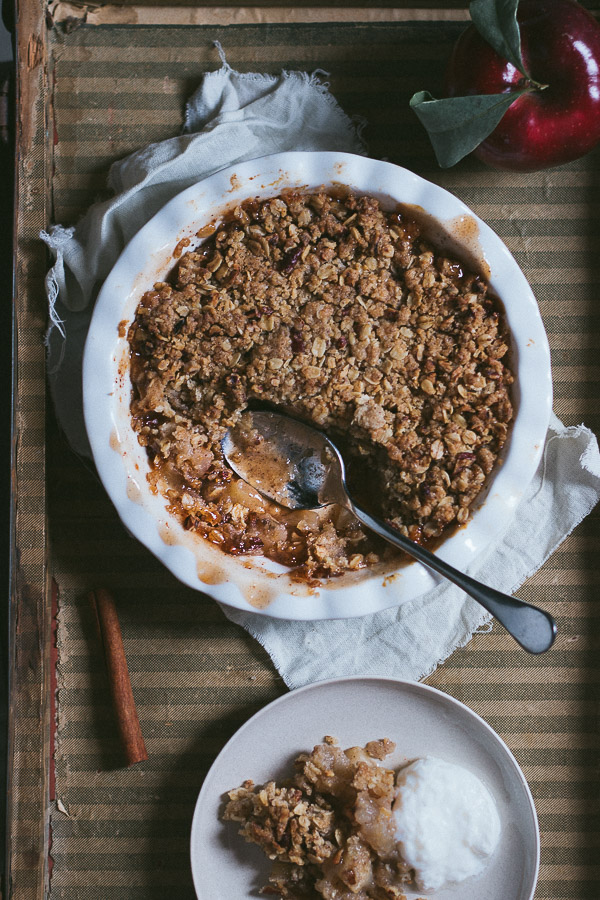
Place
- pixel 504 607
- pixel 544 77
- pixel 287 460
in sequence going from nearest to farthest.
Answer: pixel 504 607 → pixel 544 77 → pixel 287 460

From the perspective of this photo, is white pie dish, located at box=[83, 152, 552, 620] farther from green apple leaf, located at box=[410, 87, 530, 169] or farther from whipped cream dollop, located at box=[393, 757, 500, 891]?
whipped cream dollop, located at box=[393, 757, 500, 891]

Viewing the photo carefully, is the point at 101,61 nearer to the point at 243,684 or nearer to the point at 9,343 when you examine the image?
the point at 9,343

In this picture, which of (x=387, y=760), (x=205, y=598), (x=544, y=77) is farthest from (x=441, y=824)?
(x=544, y=77)

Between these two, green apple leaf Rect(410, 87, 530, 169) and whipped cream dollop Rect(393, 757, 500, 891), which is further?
whipped cream dollop Rect(393, 757, 500, 891)

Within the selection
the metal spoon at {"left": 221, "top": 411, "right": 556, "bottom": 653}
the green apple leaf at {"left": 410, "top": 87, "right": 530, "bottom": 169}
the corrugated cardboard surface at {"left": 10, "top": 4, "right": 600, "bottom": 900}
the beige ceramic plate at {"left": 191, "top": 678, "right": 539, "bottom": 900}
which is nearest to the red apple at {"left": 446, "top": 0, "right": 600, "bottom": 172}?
the green apple leaf at {"left": 410, "top": 87, "right": 530, "bottom": 169}

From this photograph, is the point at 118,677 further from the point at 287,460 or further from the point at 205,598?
the point at 287,460
